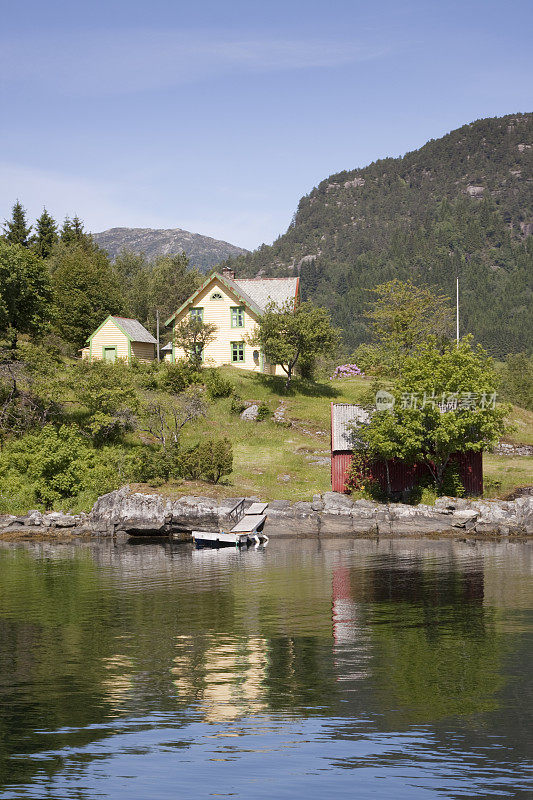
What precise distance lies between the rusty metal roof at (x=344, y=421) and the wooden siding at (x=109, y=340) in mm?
27600

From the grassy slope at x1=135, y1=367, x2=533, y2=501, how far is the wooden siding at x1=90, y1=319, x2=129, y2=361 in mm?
9494

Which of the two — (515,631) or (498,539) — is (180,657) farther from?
Answer: (498,539)

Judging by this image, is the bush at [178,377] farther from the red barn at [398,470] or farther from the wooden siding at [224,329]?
the red barn at [398,470]

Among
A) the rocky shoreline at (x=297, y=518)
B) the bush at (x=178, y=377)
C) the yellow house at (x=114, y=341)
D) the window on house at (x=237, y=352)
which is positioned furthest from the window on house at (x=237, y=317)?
the rocky shoreline at (x=297, y=518)

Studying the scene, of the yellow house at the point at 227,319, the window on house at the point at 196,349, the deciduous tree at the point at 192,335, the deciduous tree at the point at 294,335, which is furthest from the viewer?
the yellow house at the point at 227,319

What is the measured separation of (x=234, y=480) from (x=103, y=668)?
30430 mm

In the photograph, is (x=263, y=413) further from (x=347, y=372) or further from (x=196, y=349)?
(x=347, y=372)

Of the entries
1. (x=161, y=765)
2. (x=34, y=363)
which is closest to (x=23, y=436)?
(x=34, y=363)

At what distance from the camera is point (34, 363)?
5691 centimetres

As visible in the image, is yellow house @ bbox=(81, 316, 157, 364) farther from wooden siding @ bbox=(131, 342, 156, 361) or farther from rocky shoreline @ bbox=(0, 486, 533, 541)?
rocky shoreline @ bbox=(0, 486, 533, 541)

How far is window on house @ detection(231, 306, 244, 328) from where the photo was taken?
7625cm

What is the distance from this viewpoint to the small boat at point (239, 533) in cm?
4484

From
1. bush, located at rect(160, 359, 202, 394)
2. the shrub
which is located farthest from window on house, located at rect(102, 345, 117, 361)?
the shrub

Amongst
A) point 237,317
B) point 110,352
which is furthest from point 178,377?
point 237,317
